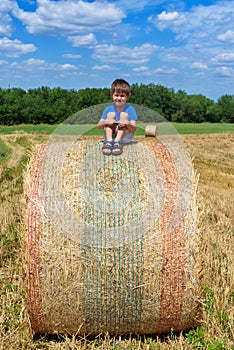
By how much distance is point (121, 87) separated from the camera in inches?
192

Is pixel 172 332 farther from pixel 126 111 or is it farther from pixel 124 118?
pixel 126 111

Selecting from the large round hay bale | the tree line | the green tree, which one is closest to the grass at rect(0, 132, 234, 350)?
the large round hay bale

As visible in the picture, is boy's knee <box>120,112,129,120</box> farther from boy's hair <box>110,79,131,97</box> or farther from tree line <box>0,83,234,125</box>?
tree line <box>0,83,234,125</box>

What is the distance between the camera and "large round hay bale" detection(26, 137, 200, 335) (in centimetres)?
384

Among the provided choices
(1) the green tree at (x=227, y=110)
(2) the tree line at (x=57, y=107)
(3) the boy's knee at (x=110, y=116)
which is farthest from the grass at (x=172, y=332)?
(1) the green tree at (x=227, y=110)

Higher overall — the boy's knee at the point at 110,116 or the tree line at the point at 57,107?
the tree line at the point at 57,107

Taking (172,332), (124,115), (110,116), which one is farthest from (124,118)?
(172,332)

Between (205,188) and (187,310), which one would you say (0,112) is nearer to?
(205,188)

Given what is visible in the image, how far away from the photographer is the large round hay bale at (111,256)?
384cm

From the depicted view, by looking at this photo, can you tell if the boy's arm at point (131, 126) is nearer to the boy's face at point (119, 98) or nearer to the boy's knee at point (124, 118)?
the boy's knee at point (124, 118)

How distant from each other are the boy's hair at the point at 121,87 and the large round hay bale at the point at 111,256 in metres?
1.19

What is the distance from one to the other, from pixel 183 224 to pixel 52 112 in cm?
4860

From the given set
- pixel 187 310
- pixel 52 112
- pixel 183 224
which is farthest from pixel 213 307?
pixel 52 112

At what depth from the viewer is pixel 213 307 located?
177 inches
